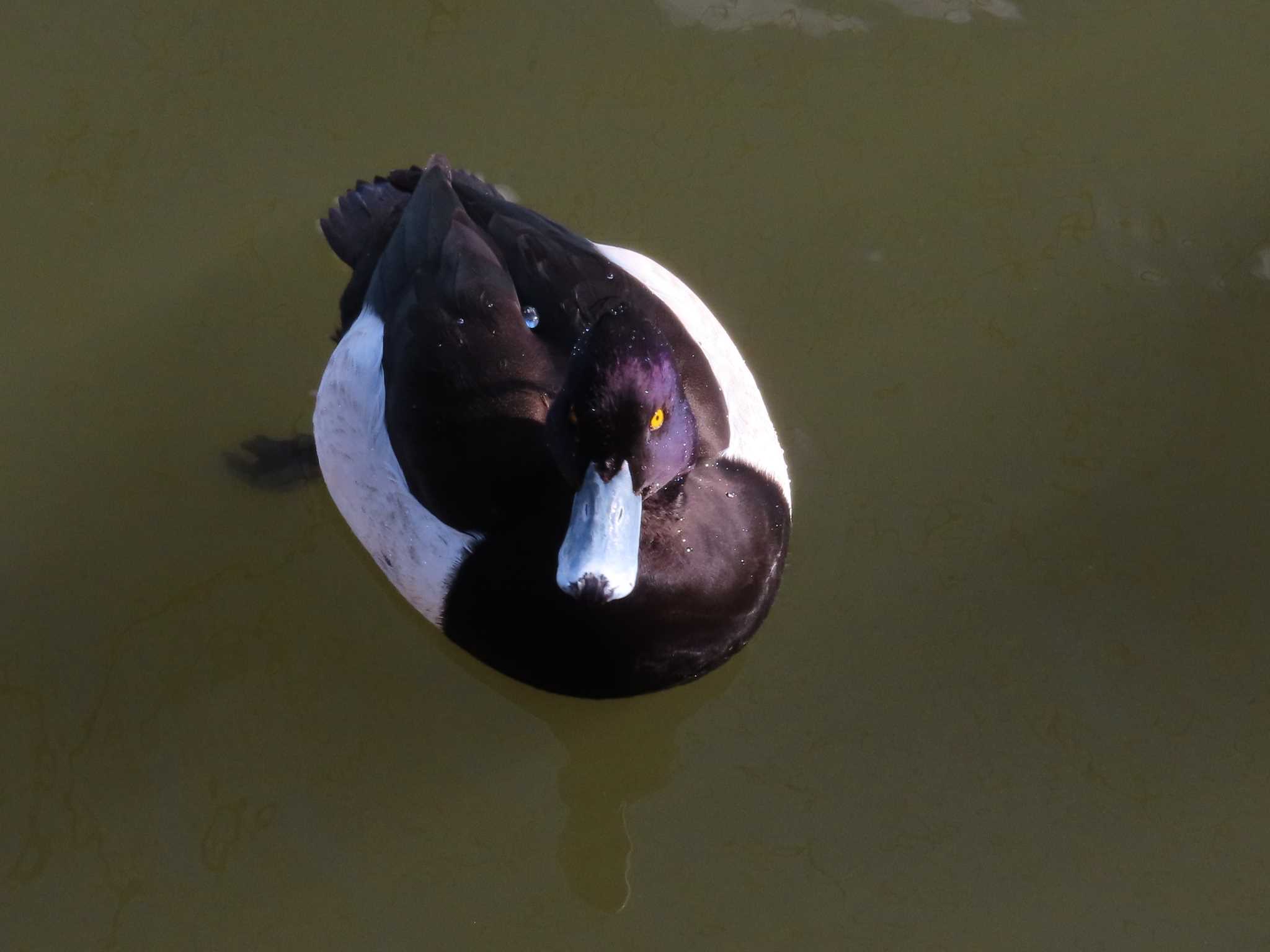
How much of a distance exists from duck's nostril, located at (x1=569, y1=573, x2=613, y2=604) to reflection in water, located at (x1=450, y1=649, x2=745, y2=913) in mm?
1178

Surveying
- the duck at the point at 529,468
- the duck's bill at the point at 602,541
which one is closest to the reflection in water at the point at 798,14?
the duck at the point at 529,468

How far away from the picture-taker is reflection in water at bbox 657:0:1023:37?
16.1 feet

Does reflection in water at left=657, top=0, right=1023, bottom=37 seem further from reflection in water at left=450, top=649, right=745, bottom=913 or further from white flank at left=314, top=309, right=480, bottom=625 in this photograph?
reflection in water at left=450, top=649, right=745, bottom=913

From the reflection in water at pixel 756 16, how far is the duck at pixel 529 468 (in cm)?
156

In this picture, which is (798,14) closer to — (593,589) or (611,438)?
(611,438)

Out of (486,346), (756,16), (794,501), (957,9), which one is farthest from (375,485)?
(957,9)

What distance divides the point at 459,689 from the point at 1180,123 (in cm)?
308

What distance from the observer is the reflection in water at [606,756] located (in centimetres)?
380

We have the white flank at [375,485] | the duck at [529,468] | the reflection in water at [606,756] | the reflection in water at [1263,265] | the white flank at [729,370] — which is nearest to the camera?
the duck at [529,468]

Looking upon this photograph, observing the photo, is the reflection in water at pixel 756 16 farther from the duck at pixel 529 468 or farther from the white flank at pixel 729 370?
the duck at pixel 529 468

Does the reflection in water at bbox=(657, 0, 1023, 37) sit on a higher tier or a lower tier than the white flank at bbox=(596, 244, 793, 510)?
higher

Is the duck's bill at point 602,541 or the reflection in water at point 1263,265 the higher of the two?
the reflection in water at point 1263,265

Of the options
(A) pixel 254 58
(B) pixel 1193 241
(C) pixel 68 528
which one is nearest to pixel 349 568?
(C) pixel 68 528

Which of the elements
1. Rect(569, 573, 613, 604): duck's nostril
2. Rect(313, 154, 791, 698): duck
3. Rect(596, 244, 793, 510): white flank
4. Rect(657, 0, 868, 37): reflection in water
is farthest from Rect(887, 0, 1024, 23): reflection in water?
Rect(569, 573, 613, 604): duck's nostril
